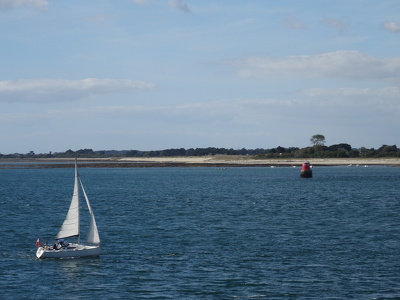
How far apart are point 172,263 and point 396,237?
918 inches

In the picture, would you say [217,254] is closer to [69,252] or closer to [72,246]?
[72,246]

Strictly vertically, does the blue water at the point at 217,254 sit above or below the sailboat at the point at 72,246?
below

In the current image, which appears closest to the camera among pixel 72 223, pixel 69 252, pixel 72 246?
pixel 69 252

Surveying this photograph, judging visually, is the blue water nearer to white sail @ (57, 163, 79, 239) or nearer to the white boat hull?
the white boat hull

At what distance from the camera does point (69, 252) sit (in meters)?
49.0

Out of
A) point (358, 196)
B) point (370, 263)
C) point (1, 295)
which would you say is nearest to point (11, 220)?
point (1, 295)

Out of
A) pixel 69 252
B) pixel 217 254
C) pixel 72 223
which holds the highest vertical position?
pixel 72 223

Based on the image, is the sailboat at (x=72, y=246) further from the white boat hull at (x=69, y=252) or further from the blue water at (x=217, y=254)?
the blue water at (x=217, y=254)

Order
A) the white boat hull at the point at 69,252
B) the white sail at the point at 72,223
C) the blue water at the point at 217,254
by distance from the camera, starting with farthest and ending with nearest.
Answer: the white sail at the point at 72,223 < the white boat hull at the point at 69,252 < the blue water at the point at 217,254

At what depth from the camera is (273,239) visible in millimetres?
58812

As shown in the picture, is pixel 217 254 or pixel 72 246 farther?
pixel 217 254

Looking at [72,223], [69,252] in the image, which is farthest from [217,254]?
[72,223]

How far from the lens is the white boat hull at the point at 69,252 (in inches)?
1914

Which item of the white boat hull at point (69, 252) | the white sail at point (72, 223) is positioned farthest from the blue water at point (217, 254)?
the white sail at point (72, 223)
